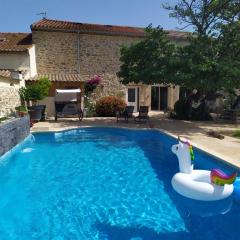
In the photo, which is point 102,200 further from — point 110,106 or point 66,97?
point 66,97

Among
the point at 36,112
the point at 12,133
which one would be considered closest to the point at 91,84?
the point at 36,112

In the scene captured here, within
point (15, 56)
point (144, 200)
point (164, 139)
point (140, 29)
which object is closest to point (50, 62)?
point (15, 56)

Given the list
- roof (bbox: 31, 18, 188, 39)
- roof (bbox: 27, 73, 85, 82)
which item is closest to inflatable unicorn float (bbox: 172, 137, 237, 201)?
roof (bbox: 27, 73, 85, 82)

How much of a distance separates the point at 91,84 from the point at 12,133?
1213 cm

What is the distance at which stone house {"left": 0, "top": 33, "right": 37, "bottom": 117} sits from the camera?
48.8 feet

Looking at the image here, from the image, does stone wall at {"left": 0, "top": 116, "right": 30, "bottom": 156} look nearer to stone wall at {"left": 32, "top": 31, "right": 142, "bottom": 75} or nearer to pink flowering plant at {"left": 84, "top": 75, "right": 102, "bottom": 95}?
pink flowering plant at {"left": 84, "top": 75, "right": 102, "bottom": 95}

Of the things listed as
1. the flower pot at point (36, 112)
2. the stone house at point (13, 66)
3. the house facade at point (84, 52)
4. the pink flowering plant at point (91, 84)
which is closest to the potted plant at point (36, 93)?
the flower pot at point (36, 112)

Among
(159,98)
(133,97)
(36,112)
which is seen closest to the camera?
(36,112)

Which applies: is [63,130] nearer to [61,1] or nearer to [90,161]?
[90,161]

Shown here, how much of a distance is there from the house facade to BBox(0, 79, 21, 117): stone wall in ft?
15.7

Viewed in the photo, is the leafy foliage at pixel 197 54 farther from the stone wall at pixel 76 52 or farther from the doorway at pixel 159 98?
the doorway at pixel 159 98

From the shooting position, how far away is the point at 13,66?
19.9m

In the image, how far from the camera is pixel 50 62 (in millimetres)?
22188

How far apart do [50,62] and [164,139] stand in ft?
40.4
